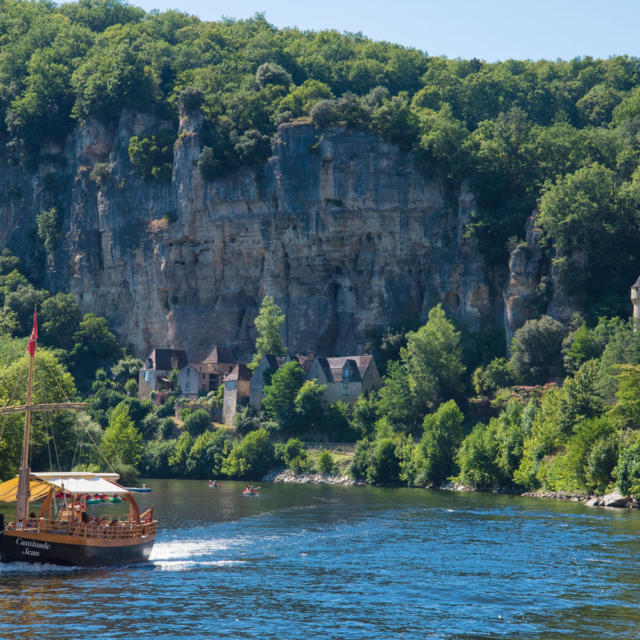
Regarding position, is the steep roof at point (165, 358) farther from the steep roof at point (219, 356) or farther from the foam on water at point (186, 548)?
the foam on water at point (186, 548)

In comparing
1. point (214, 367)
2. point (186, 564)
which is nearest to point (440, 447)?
point (214, 367)

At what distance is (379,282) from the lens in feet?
405

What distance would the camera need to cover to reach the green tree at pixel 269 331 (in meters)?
123

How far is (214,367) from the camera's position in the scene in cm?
12788

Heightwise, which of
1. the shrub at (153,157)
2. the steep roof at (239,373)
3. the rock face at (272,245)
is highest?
the shrub at (153,157)

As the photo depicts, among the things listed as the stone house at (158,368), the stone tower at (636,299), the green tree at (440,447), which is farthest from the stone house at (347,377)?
the stone tower at (636,299)

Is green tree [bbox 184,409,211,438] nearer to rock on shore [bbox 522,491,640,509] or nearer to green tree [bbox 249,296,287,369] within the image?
green tree [bbox 249,296,287,369]

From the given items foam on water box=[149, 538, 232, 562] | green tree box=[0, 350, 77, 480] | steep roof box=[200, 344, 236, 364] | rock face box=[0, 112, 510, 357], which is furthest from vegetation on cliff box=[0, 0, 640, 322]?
foam on water box=[149, 538, 232, 562]

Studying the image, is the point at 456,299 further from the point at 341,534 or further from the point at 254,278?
the point at 341,534

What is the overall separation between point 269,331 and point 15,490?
77.6m

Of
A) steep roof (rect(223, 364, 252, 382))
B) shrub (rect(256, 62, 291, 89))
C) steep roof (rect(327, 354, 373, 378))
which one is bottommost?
steep roof (rect(223, 364, 252, 382))

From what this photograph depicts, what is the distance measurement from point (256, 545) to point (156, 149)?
304ft

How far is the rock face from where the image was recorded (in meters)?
122

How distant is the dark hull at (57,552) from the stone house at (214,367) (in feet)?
263
